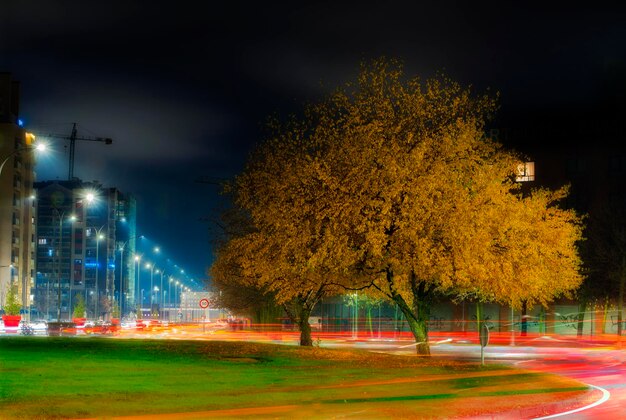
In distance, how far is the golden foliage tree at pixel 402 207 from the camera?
1180 inches

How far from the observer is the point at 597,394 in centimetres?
2372

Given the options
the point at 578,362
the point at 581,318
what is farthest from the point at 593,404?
the point at 581,318

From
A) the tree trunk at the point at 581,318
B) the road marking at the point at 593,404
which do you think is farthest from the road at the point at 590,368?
the tree trunk at the point at 581,318

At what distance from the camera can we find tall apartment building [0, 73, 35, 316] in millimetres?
139750

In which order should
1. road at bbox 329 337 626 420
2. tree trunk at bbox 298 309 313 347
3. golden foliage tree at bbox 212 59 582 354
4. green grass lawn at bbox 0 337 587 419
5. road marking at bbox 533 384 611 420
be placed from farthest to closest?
tree trunk at bbox 298 309 313 347
golden foliage tree at bbox 212 59 582 354
road at bbox 329 337 626 420
road marking at bbox 533 384 611 420
green grass lawn at bbox 0 337 587 419

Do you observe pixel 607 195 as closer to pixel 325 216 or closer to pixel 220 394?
pixel 325 216

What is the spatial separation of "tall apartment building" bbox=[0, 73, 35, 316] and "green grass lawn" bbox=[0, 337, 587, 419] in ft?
366

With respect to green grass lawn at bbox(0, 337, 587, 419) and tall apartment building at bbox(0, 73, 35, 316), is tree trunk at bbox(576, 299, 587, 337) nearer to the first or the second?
green grass lawn at bbox(0, 337, 587, 419)

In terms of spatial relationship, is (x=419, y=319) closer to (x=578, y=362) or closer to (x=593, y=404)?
(x=578, y=362)

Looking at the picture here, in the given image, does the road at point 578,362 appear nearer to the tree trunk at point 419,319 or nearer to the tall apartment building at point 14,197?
the tree trunk at point 419,319

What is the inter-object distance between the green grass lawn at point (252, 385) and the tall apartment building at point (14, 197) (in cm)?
11160

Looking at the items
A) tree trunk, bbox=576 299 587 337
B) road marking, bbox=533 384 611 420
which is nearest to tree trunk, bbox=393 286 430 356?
road marking, bbox=533 384 611 420

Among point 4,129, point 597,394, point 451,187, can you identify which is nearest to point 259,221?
point 451,187

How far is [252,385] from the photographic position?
21453 mm
